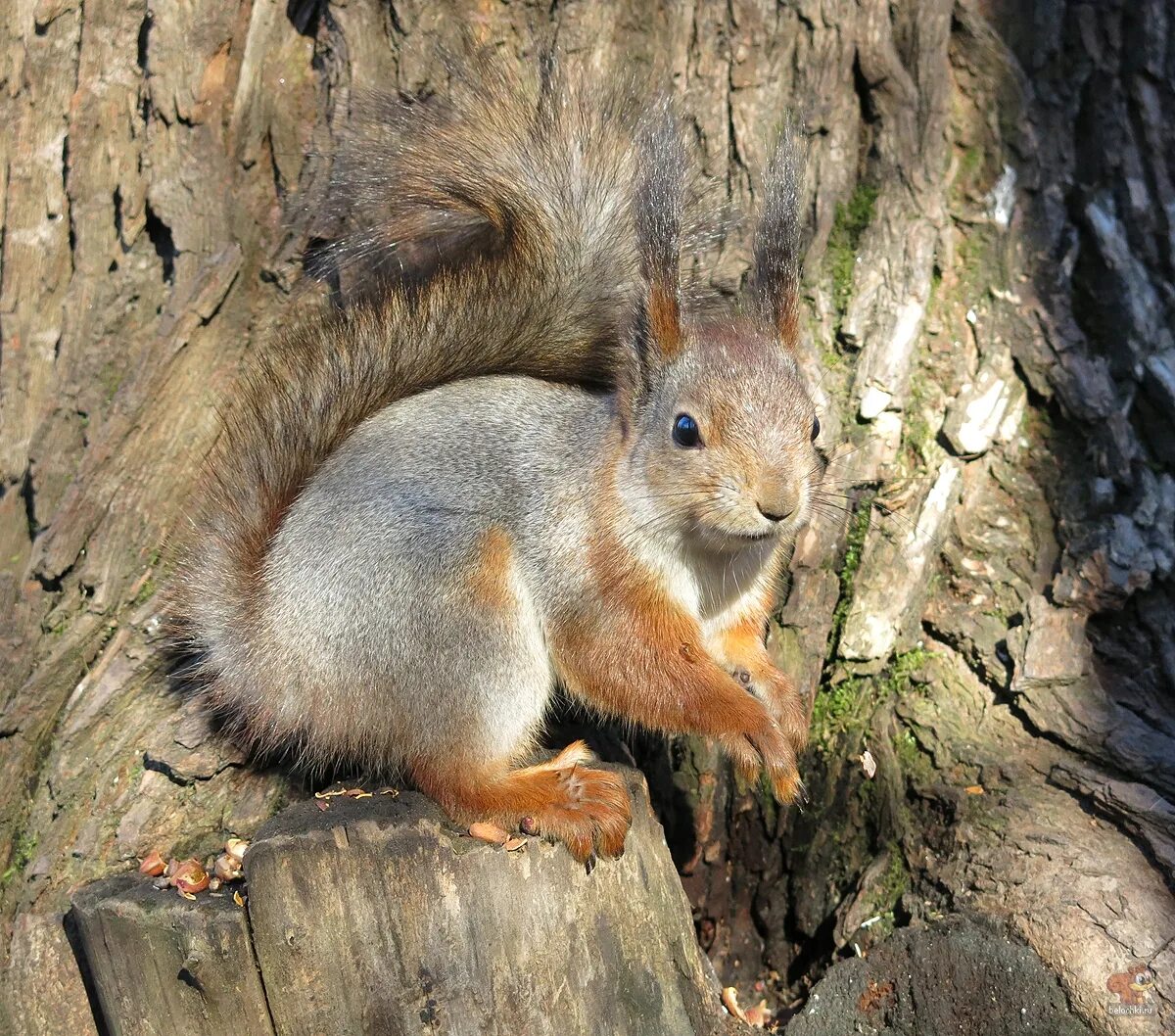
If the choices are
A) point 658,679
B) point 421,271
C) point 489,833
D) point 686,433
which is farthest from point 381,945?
point 421,271

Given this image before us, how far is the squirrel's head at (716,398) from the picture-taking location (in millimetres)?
1790

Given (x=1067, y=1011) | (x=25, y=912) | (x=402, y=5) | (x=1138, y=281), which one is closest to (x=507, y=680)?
(x=25, y=912)

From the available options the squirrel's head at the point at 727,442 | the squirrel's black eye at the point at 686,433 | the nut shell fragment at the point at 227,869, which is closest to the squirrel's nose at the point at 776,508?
the squirrel's head at the point at 727,442

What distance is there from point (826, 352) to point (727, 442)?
53cm

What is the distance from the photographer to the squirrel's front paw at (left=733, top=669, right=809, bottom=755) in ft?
6.77

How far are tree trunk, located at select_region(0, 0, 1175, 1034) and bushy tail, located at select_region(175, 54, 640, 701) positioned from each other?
0.24 meters

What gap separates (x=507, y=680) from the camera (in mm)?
1855

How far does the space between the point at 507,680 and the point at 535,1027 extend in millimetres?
519

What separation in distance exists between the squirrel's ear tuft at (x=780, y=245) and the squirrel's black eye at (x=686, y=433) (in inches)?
11.6

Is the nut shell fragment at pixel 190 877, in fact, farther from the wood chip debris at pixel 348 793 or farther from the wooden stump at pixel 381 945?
the wood chip debris at pixel 348 793

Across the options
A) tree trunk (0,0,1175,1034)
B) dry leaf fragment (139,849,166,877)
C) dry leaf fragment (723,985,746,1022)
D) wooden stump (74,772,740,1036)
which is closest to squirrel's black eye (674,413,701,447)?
tree trunk (0,0,1175,1034)

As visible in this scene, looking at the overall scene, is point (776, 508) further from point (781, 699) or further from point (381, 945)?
point (381, 945)

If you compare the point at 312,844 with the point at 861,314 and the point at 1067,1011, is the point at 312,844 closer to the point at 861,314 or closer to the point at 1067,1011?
the point at 1067,1011

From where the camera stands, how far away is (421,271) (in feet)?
6.75
